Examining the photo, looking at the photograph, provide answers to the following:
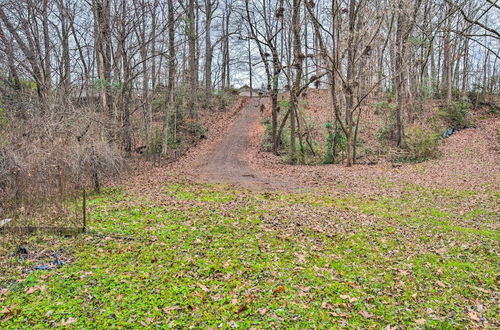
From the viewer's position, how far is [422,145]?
17125 millimetres

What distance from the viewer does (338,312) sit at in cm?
435

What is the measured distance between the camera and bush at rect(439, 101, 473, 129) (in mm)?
23688

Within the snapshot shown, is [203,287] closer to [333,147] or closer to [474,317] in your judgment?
[474,317]

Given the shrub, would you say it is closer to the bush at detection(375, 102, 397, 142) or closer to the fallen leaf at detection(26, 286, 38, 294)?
the bush at detection(375, 102, 397, 142)

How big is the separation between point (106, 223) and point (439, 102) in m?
28.0

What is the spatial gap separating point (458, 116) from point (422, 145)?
9.32 meters

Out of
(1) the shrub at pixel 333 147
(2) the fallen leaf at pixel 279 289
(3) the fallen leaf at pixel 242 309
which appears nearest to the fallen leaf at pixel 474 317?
(2) the fallen leaf at pixel 279 289

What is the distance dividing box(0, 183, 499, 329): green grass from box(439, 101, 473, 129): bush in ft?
57.6

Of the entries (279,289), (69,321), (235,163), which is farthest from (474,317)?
(235,163)

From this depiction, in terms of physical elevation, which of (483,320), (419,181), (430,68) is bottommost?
(483,320)

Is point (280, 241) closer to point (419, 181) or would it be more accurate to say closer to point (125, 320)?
point (125, 320)

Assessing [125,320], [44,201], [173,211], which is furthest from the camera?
[173,211]

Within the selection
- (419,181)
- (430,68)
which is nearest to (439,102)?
(430,68)

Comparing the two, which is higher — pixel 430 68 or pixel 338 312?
pixel 430 68
